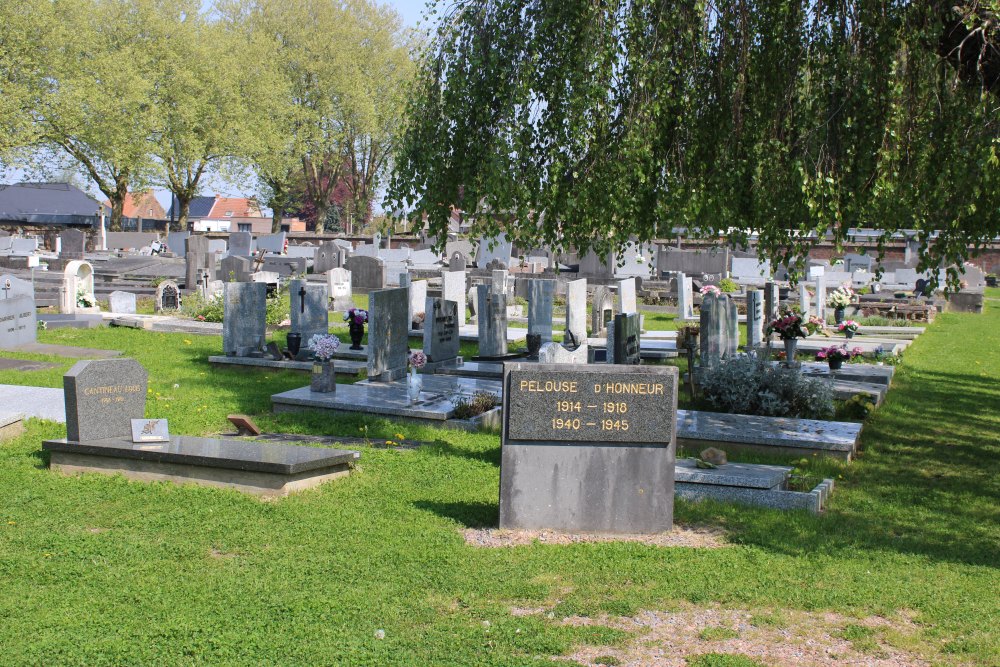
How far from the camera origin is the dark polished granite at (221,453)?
775 centimetres

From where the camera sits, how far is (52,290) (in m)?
23.3

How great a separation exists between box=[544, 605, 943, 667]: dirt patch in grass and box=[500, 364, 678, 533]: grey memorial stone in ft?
4.32

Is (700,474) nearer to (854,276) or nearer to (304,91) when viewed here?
(854,276)

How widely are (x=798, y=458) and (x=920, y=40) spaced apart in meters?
3.74

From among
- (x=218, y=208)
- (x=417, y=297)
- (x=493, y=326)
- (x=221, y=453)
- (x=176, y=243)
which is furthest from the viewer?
(x=218, y=208)

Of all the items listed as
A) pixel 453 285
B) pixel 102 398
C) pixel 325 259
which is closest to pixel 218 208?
pixel 325 259

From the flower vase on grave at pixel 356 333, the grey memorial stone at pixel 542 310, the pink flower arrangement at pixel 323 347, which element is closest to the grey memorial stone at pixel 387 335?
the pink flower arrangement at pixel 323 347

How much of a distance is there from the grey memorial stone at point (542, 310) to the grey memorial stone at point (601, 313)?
8.97 feet

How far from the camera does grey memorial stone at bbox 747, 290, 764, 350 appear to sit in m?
17.1

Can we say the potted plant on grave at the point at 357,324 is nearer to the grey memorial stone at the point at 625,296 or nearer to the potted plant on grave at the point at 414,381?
the potted plant on grave at the point at 414,381

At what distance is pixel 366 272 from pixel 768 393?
17.9 meters

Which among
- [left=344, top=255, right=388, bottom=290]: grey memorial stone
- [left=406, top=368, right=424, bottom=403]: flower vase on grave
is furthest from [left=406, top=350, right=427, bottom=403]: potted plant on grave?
[left=344, top=255, right=388, bottom=290]: grey memorial stone

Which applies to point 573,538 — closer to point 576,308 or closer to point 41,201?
point 576,308

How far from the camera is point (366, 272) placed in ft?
91.5
